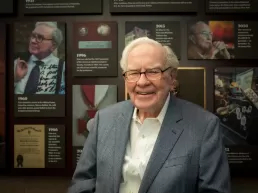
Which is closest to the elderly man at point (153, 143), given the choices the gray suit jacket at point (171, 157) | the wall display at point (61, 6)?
the gray suit jacket at point (171, 157)

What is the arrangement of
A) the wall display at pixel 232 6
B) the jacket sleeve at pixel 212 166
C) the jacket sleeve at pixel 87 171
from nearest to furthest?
the jacket sleeve at pixel 212 166
the jacket sleeve at pixel 87 171
the wall display at pixel 232 6

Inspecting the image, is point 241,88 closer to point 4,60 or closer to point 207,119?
point 207,119

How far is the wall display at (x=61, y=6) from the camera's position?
6.08 ft

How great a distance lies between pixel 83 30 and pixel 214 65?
92 centimetres

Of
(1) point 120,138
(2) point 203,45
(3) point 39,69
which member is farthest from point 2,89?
(2) point 203,45

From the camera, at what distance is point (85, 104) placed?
1881 mm

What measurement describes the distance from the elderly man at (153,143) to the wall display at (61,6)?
0.67 metres

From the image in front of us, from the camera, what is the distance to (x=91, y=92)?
187 cm

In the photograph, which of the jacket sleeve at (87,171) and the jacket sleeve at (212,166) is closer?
the jacket sleeve at (212,166)

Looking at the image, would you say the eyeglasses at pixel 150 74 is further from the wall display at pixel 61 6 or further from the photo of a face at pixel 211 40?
the wall display at pixel 61 6

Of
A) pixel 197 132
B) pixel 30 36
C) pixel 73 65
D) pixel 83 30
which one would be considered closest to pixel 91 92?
pixel 73 65

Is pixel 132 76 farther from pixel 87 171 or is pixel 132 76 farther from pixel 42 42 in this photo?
pixel 42 42

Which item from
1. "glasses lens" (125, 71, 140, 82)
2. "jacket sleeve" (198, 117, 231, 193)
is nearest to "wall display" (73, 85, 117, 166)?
"glasses lens" (125, 71, 140, 82)

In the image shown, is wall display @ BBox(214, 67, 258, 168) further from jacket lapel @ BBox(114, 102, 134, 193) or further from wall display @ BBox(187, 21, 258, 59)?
jacket lapel @ BBox(114, 102, 134, 193)
